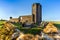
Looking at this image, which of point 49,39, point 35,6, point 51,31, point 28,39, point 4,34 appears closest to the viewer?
point 28,39

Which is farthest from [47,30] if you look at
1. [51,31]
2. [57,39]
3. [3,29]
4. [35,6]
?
[35,6]

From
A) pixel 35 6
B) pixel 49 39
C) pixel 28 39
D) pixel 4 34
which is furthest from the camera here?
pixel 35 6

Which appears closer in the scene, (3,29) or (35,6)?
(3,29)

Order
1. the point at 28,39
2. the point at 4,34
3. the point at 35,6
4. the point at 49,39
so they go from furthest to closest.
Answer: the point at 35,6
the point at 4,34
the point at 49,39
the point at 28,39

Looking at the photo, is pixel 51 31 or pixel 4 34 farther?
pixel 51 31

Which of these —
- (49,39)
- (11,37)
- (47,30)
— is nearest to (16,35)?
(11,37)

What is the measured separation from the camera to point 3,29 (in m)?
11.5

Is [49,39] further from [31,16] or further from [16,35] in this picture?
[31,16]

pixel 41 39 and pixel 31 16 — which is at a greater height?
pixel 41 39

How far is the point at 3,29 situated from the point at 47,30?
3.25 metres

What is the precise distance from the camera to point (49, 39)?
10.2 metres

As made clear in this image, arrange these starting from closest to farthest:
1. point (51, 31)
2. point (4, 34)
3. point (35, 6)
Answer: point (4, 34), point (51, 31), point (35, 6)

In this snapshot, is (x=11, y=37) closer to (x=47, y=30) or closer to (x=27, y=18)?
(x=47, y=30)

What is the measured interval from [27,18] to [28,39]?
29184 mm
